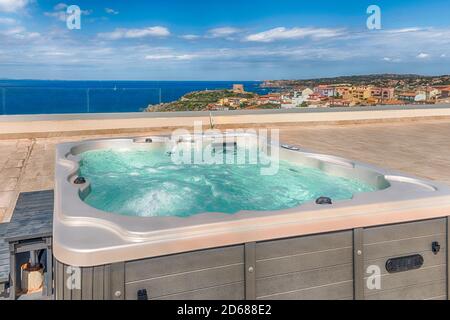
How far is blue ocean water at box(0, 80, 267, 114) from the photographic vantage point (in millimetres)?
6863

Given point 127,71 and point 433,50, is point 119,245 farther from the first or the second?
point 433,50

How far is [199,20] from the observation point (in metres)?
15.8

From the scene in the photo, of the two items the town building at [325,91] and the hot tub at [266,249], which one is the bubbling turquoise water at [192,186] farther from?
the town building at [325,91]

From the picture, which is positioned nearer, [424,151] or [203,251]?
[203,251]

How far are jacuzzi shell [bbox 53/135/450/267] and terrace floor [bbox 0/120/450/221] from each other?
1423 millimetres

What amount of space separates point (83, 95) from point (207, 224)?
668 cm

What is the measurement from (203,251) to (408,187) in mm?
1358

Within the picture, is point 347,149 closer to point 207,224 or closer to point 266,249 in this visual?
point 266,249

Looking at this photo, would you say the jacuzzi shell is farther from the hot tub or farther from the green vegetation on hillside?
the green vegetation on hillside

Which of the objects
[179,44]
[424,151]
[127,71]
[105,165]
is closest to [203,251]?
[105,165]

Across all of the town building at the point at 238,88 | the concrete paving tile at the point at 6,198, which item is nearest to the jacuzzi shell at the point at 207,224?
the concrete paving tile at the point at 6,198

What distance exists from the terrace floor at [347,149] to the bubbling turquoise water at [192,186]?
0.65 m

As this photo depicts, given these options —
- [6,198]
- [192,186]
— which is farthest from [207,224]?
[6,198]

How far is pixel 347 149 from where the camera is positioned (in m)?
5.14
